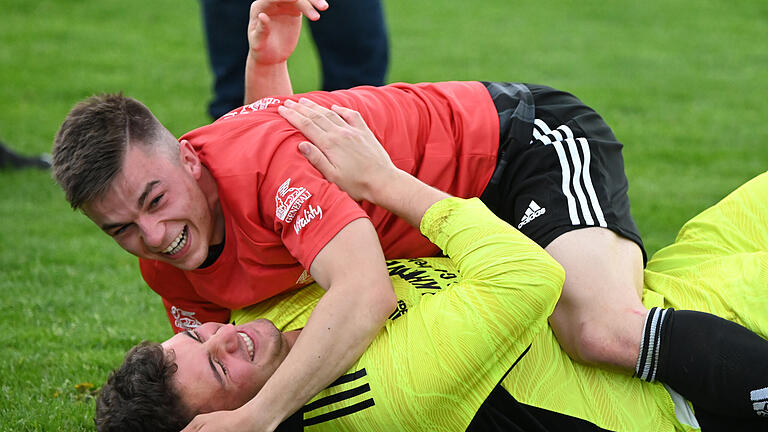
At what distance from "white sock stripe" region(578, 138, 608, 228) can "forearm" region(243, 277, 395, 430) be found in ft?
3.25

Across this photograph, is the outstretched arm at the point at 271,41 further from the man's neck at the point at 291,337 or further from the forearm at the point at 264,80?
the man's neck at the point at 291,337

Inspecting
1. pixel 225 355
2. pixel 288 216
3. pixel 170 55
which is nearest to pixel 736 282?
pixel 288 216

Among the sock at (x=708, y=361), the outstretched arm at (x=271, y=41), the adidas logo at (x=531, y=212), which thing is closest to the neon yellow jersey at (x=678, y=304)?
the sock at (x=708, y=361)

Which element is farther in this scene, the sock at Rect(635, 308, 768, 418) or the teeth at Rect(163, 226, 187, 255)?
the teeth at Rect(163, 226, 187, 255)

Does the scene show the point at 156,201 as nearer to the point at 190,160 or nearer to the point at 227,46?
the point at 190,160

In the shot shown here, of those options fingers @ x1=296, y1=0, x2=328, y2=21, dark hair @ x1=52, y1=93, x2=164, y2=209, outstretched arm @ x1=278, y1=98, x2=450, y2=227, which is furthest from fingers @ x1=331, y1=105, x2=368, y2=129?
dark hair @ x1=52, y1=93, x2=164, y2=209

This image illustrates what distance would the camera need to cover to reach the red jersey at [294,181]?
300 cm

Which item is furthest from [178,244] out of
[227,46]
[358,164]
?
[227,46]

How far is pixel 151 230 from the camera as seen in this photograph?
9.91ft

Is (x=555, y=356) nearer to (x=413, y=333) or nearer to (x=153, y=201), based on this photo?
(x=413, y=333)

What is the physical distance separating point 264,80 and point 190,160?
942 millimetres

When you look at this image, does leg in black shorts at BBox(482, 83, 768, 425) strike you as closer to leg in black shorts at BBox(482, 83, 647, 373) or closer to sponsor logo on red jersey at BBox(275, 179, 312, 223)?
leg in black shorts at BBox(482, 83, 647, 373)

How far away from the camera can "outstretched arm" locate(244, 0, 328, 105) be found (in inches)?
145

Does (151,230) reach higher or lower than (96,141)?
lower
